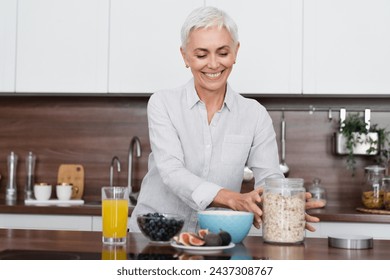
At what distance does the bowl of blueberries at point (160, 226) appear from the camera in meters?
1.65

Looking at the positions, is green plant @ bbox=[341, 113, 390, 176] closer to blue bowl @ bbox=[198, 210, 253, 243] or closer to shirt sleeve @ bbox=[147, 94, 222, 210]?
shirt sleeve @ bbox=[147, 94, 222, 210]

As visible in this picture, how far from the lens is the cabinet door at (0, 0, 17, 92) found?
3.42 meters

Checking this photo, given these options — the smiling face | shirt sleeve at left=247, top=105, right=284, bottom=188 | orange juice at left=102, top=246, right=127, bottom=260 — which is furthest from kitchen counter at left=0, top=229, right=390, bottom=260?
the smiling face

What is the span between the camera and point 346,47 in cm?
325

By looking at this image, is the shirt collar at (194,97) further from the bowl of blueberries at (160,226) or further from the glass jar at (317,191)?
the glass jar at (317,191)

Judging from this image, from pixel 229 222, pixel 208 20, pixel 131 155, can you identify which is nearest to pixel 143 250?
pixel 229 222

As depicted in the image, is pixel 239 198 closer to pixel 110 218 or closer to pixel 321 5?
pixel 110 218

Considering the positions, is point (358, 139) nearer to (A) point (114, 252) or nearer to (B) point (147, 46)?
(B) point (147, 46)

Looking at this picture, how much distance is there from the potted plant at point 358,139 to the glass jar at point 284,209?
1804 mm

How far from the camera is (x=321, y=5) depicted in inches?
129
